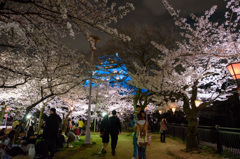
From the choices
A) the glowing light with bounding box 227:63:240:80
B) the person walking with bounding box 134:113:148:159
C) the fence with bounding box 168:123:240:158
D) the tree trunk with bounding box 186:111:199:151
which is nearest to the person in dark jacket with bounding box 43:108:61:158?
the person walking with bounding box 134:113:148:159

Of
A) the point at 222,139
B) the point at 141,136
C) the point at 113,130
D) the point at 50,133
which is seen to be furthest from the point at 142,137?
the point at 222,139

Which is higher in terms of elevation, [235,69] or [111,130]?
[235,69]

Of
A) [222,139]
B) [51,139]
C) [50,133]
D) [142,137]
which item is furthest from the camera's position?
[222,139]

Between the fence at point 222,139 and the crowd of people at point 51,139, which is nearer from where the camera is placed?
the crowd of people at point 51,139

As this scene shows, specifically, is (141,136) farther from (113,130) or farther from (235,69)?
(235,69)

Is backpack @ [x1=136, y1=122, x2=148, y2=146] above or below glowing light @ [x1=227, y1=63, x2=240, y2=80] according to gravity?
below

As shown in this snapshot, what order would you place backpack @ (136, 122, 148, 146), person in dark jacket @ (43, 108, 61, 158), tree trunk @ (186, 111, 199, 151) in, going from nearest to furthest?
1. backpack @ (136, 122, 148, 146)
2. person in dark jacket @ (43, 108, 61, 158)
3. tree trunk @ (186, 111, 199, 151)

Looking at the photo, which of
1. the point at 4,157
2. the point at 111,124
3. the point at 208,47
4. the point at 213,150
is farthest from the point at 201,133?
the point at 4,157

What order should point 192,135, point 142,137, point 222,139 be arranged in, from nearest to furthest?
1. point 142,137
2. point 222,139
3. point 192,135

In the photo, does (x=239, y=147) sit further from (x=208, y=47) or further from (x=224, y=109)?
(x=224, y=109)

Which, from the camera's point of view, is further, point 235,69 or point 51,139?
point 51,139

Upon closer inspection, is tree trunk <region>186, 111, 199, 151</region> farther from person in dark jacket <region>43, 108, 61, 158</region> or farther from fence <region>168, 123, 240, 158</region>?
person in dark jacket <region>43, 108, 61, 158</region>

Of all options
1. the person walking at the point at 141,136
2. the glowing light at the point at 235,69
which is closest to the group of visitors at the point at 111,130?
the person walking at the point at 141,136

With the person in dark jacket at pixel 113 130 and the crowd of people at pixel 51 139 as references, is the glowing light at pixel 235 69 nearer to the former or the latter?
the crowd of people at pixel 51 139
